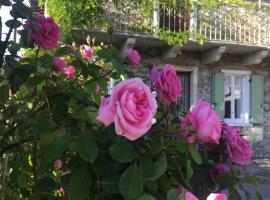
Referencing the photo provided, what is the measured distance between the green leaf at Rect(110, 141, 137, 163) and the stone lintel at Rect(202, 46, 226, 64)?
1173cm

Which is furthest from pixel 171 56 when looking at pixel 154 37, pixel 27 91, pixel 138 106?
pixel 138 106

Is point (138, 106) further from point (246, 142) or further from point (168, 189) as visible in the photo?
point (246, 142)

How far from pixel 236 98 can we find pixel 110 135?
12.6 metres

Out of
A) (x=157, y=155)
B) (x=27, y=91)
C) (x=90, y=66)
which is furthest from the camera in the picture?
(x=27, y=91)

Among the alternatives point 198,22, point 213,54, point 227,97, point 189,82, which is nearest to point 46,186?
point 198,22

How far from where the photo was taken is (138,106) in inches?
40.2

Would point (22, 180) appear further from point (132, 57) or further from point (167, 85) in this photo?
point (167, 85)

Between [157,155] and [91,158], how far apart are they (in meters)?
0.16

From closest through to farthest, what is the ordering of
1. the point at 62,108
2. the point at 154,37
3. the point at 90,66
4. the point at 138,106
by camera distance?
the point at 138,106 → the point at 62,108 → the point at 90,66 → the point at 154,37

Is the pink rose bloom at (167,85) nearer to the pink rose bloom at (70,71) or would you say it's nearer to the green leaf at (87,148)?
the green leaf at (87,148)

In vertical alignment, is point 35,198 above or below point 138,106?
below

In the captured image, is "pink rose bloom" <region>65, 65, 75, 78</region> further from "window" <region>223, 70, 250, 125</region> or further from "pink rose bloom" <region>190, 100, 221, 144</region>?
"window" <region>223, 70, 250, 125</region>

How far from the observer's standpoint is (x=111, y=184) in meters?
1.07

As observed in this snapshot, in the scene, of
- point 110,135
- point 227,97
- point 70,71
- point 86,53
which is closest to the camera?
point 110,135
